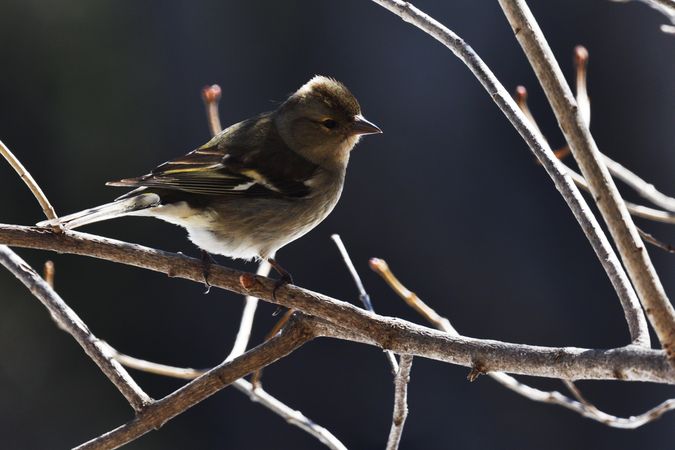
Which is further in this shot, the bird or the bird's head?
the bird's head

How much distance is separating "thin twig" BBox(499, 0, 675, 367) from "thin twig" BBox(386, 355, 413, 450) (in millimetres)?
765

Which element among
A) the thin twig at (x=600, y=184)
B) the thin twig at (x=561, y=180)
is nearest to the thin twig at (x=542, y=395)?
the thin twig at (x=561, y=180)

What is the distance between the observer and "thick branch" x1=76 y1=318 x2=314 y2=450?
89.2 inches

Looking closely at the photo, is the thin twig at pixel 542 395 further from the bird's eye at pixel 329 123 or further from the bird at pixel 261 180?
the bird's eye at pixel 329 123

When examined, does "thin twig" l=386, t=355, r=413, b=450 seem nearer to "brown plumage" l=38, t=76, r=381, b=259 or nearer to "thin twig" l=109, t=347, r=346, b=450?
"thin twig" l=109, t=347, r=346, b=450

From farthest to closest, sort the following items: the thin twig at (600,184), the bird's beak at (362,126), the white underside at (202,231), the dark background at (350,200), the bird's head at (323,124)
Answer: the dark background at (350,200) → the bird's head at (323,124) → the bird's beak at (362,126) → the white underside at (202,231) → the thin twig at (600,184)

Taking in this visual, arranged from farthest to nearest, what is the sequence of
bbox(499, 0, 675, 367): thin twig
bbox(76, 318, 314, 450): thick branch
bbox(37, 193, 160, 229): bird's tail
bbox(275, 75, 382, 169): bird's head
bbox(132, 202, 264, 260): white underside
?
bbox(275, 75, 382, 169): bird's head, bbox(132, 202, 264, 260): white underside, bbox(37, 193, 160, 229): bird's tail, bbox(76, 318, 314, 450): thick branch, bbox(499, 0, 675, 367): thin twig

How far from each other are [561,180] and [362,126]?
1747mm

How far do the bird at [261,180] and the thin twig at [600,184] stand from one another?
141 centimetres

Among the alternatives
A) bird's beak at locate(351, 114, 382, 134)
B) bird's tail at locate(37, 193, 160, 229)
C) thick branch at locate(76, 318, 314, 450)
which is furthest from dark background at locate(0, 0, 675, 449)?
thick branch at locate(76, 318, 314, 450)

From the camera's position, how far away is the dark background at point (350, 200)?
627 centimetres

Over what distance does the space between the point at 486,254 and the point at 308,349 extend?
5.35 feet

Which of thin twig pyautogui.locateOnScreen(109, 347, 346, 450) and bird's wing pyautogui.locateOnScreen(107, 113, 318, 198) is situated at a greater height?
bird's wing pyautogui.locateOnScreen(107, 113, 318, 198)

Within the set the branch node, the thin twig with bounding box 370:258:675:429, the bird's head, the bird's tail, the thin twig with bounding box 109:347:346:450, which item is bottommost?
the thin twig with bounding box 109:347:346:450
